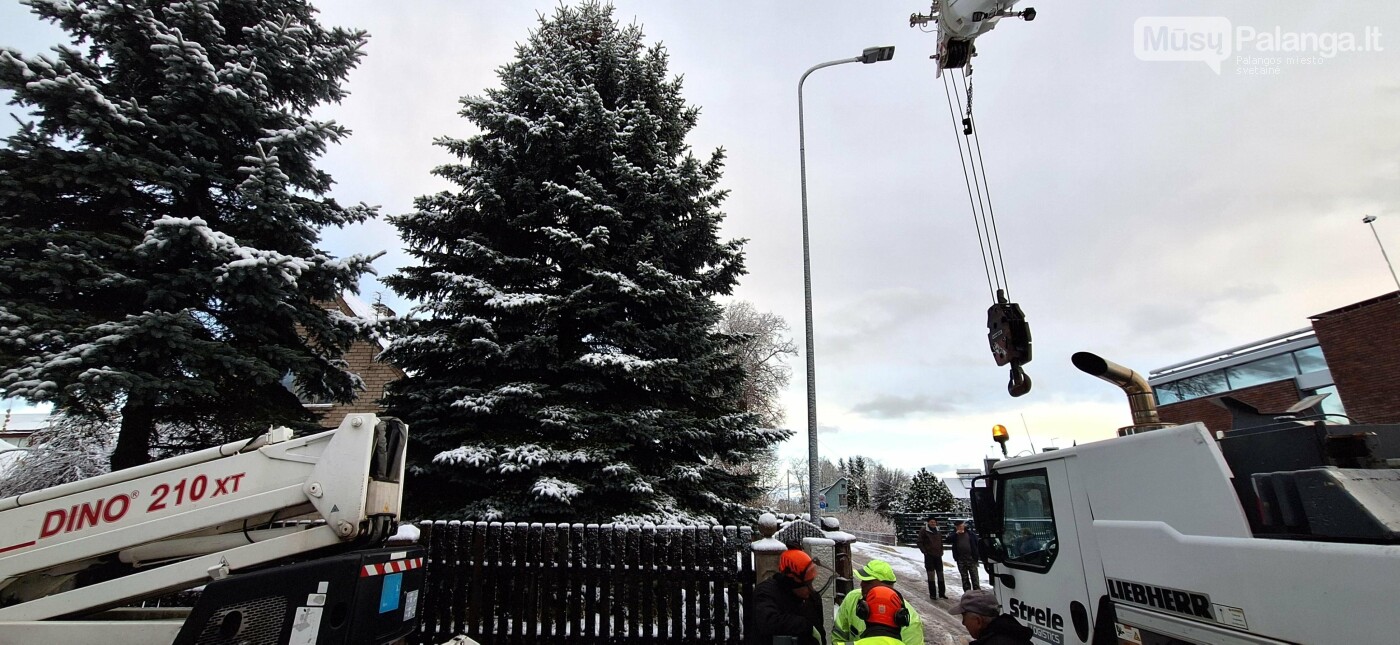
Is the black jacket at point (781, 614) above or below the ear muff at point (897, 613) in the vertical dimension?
below

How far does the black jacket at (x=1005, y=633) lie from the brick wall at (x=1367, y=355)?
67.7 ft

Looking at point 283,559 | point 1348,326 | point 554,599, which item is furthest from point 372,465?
point 1348,326

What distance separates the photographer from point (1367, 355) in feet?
Result: 53.9

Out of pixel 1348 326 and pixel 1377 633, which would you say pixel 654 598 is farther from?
pixel 1348 326

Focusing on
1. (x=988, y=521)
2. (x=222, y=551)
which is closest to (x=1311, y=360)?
(x=988, y=521)

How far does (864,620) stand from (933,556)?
30.6 ft

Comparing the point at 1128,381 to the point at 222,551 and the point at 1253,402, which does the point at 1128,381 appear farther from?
the point at 1253,402

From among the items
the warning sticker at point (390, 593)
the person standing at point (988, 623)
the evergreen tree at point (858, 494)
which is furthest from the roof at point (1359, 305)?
the evergreen tree at point (858, 494)

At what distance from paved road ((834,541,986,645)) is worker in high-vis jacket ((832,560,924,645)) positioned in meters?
1.77

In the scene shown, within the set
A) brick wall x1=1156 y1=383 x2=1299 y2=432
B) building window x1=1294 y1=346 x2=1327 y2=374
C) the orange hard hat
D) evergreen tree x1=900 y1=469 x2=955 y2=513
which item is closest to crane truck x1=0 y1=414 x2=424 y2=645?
the orange hard hat

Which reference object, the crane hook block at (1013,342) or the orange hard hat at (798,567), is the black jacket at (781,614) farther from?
the crane hook block at (1013,342)

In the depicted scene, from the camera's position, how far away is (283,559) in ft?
12.5

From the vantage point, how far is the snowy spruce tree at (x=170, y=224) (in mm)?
6617

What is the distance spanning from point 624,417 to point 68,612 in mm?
5933
